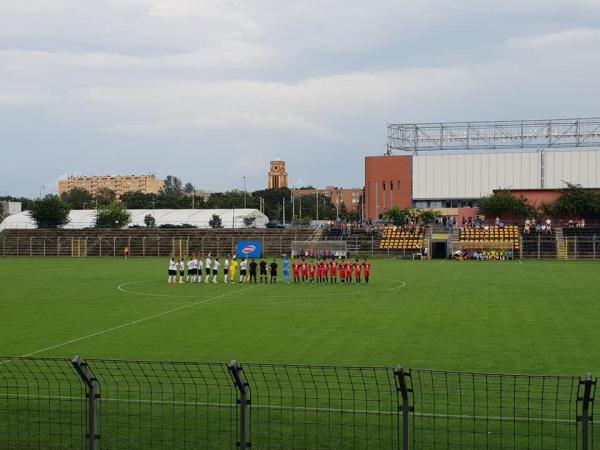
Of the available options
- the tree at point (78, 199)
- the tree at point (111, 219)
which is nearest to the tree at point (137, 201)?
the tree at point (78, 199)

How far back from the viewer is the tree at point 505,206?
231ft

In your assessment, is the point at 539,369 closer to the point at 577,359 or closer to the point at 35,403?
the point at 577,359

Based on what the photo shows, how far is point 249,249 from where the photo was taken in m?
62.9

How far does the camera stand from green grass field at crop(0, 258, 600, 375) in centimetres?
1619

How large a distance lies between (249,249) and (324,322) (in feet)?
137

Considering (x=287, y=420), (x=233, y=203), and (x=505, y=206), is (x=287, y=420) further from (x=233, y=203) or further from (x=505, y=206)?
(x=233, y=203)

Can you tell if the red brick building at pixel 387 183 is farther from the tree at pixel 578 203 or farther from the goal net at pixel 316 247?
the goal net at pixel 316 247

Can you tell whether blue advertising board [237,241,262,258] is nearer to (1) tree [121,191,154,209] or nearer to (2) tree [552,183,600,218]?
(2) tree [552,183,600,218]

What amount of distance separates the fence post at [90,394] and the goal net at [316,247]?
179 ft

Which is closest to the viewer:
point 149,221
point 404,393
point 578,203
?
point 404,393

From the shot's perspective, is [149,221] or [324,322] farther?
[149,221]

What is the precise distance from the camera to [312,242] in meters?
64.4

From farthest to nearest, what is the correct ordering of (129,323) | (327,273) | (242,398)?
(327,273)
(129,323)
(242,398)

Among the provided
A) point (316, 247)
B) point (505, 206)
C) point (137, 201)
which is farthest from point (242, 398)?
point (137, 201)
